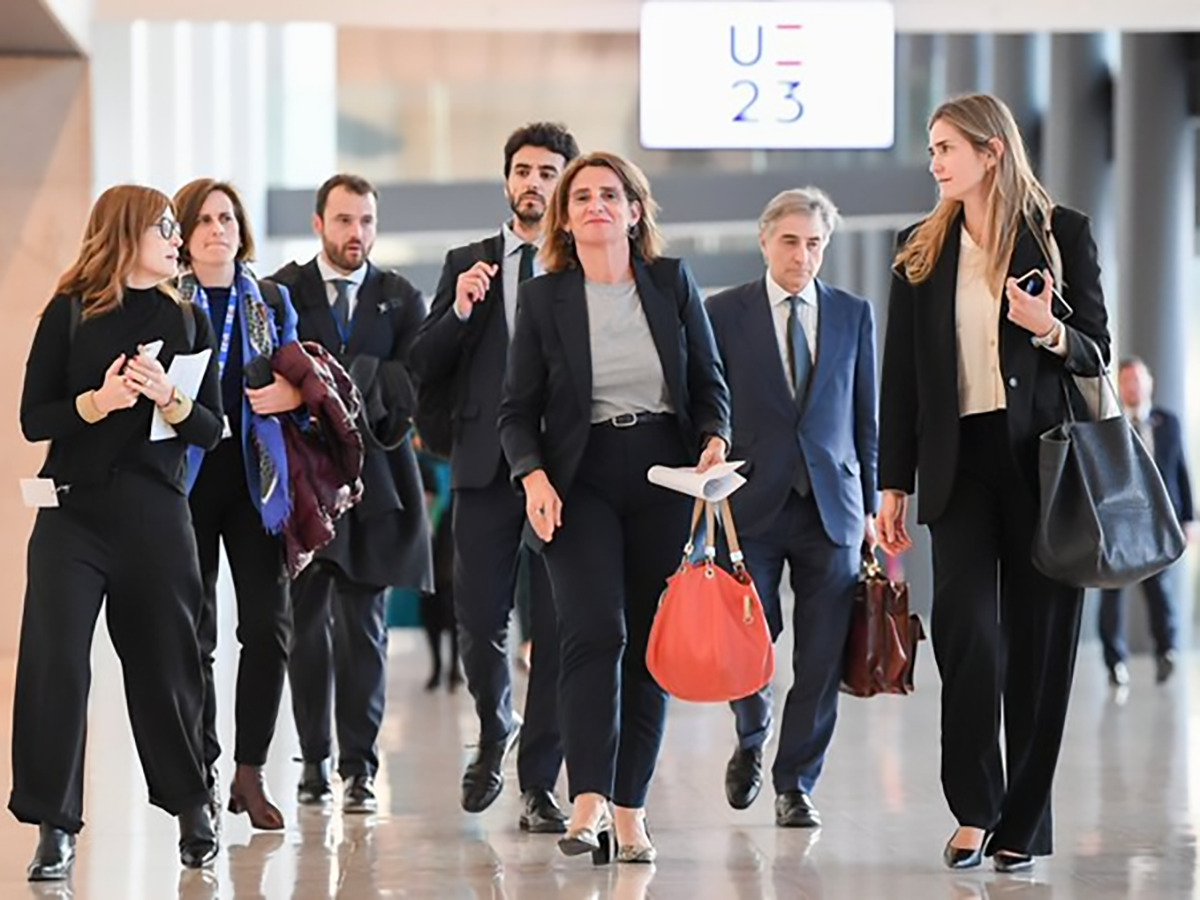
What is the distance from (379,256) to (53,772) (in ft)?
75.9

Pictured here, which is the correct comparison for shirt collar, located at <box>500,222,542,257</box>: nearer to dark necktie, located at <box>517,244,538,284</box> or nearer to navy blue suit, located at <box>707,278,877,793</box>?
dark necktie, located at <box>517,244,538,284</box>

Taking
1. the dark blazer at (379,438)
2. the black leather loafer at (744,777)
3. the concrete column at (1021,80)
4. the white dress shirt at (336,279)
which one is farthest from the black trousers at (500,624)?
the concrete column at (1021,80)

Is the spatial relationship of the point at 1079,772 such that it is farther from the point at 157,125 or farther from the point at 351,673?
the point at 157,125

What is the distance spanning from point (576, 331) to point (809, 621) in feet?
4.57

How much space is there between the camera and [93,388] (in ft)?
18.0

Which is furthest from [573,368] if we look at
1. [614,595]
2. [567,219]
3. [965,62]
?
[965,62]

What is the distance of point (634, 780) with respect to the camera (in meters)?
5.64

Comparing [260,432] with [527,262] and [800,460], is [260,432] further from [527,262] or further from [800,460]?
[800,460]

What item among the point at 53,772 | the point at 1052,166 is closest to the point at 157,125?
the point at 1052,166

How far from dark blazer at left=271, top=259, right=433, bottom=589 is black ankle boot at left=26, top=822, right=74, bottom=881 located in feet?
5.25

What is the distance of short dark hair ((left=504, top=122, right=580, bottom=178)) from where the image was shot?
6582mm

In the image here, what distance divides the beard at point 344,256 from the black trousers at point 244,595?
1012 mm

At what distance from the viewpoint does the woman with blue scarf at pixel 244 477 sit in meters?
6.12

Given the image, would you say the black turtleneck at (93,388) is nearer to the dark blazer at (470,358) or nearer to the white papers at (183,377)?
the white papers at (183,377)
